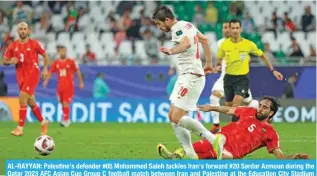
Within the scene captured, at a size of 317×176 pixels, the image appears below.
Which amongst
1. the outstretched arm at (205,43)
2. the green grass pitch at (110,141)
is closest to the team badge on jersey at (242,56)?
the green grass pitch at (110,141)

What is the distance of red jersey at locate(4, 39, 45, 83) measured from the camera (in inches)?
755

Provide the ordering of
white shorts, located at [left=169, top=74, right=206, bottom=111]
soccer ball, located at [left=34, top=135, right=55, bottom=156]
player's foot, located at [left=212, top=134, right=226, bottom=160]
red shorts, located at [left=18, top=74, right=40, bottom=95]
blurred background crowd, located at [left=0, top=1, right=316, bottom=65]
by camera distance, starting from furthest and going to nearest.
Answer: blurred background crowd, located at [left=0, top=1, right=316, bottom=65] → red shorts, located at [left=18, top=74, right=40, bottom=95] → soccer ball, located at [left=34, top=135, right=55, bottom=156] → white shorts, located at [left=169, top=74, right=206, bottom=111] → player's foot, located at [left=212, top=134, right=226, bottom=160]

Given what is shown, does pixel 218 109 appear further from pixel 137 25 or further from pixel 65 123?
pixel 137 25

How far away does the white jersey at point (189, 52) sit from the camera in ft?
46.0

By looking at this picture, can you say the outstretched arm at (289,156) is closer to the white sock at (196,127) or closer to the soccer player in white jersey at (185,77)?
the soccer player in white jersey at (185,77)

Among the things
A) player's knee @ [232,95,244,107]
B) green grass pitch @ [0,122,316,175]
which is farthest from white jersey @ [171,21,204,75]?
player's knee @ [232,95,244,107]

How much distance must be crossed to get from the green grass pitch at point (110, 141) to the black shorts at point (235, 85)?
1.16m

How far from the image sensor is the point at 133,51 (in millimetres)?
30734

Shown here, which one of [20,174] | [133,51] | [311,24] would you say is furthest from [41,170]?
[311,24]

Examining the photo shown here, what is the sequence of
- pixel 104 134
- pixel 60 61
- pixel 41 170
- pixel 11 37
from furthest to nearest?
1. pixel 11 37
2. pixel 60 61
3. pixel 104 134
4. pixel 41 170

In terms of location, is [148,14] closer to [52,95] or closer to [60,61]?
[52,95]

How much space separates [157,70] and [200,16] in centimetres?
352

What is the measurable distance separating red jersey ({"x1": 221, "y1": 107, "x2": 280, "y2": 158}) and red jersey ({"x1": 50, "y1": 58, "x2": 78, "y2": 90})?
1178cm

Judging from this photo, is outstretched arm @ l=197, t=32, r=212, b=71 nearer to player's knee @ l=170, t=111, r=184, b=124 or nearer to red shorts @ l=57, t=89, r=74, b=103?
player's knee @ l=170, t=111, r=184, b=124
